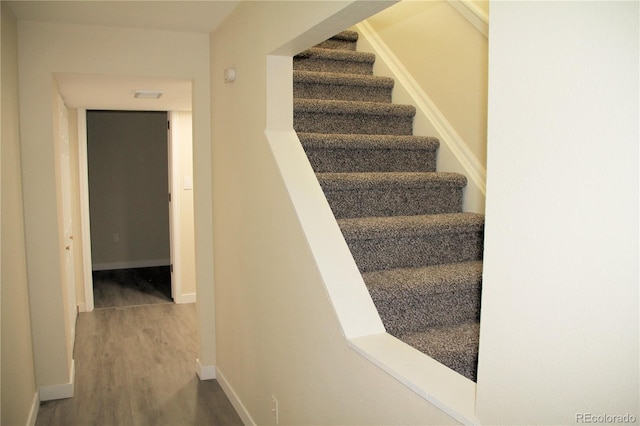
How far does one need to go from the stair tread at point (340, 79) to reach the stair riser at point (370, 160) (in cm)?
59

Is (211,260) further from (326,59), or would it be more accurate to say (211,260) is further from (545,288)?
(545,288)

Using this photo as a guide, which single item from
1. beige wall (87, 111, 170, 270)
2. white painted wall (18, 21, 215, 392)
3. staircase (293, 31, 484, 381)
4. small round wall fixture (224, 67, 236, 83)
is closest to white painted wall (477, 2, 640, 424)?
staircase (293, 31, 484, 381)

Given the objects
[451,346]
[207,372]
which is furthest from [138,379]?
[451,346]

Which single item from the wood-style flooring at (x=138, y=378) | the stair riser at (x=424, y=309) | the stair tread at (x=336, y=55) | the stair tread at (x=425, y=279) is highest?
the stair tread at (x=336, y=55)

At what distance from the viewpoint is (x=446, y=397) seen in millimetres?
1250

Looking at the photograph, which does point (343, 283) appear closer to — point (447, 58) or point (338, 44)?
point (447, 58)

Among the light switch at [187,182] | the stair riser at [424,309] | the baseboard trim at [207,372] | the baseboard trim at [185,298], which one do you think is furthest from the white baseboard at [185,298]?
the stair riser at [424,309]

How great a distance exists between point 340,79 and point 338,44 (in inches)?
24.2

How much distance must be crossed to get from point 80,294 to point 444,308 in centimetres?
421

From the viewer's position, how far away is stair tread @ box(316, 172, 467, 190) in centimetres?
245

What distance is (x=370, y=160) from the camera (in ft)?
9.07

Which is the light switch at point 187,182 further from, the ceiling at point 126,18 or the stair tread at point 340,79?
the stair tread at point 340,79

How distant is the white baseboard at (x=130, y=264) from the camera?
7.24 m

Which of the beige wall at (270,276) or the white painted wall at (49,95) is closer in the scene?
the beige wall at (270,276)
